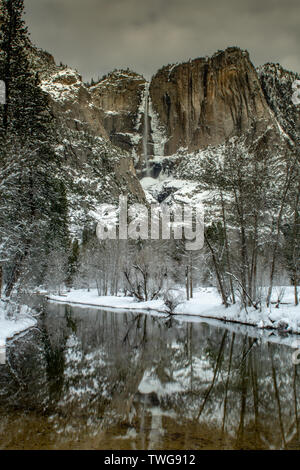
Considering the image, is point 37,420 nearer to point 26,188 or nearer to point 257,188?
point 26,188

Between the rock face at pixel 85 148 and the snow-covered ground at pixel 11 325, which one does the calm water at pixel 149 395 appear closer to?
the snow-covered ground at pixel 11 325

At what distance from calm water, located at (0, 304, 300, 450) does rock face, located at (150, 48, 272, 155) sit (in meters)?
175

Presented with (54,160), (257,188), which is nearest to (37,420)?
(54,160)

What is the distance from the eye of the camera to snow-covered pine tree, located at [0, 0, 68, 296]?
16.2 m

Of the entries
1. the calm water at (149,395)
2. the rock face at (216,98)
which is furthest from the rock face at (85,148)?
the calm water at (149,395)

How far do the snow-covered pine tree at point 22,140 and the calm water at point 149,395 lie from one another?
533 cm

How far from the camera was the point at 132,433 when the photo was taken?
18.9 ft

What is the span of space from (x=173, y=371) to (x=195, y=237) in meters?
29.7

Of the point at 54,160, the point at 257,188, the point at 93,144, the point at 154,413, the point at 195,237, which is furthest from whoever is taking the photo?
the point at 93,144

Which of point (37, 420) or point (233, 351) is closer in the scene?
point (37, 420)

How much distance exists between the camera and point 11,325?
17219 millimetres

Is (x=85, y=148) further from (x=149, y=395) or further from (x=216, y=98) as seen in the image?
(x=149, y=395)

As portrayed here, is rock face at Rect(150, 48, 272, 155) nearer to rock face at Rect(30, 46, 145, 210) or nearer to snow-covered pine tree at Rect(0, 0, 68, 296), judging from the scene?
rock face at Rect(30, 46, 145, 210)

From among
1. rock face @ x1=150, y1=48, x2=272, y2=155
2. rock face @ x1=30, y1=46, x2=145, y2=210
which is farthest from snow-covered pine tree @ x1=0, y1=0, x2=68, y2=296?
rock face @ x1=150, y1=48, x2=272, y2=155
